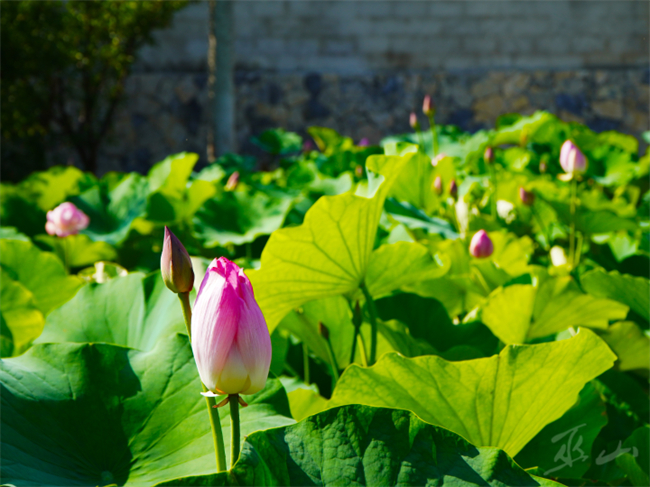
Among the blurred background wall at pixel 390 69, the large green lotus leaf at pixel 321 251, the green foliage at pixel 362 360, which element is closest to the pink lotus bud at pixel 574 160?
the green foliage at pixel 362 360

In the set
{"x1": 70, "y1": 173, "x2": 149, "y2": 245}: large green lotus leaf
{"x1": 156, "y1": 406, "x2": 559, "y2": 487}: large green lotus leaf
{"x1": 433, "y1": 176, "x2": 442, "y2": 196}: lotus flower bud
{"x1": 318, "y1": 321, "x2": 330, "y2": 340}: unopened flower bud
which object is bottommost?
{"x1": 70, "y1": 173, "x2": 149, "y2": 245}: large green lotus leaf

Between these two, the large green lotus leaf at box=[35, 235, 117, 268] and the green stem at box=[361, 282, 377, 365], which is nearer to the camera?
the green stem at box=[361, 282, 377, 365]

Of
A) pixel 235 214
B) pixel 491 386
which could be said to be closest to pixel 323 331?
pixel 491 386

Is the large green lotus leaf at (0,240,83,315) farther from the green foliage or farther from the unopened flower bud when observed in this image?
the unopened flower bud

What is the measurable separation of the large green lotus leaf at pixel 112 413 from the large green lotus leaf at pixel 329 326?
0.70 feet

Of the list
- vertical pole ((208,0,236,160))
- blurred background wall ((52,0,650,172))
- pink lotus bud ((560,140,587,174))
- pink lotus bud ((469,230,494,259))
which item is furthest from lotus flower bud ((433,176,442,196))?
blurred background wall ((52,0,650,172))

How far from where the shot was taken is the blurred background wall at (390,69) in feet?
20.2

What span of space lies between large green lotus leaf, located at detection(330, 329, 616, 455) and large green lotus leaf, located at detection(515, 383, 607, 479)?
8cm

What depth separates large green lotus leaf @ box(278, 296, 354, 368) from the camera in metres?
0.72

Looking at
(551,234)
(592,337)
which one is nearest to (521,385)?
(592,337)

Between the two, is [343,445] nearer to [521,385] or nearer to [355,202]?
[521,385]

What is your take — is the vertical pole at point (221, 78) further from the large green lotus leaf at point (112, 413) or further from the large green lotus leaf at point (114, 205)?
the large green lotus leaf at point (112, 413)

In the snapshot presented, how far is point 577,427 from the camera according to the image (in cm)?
59

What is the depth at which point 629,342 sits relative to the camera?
0.75 meters
